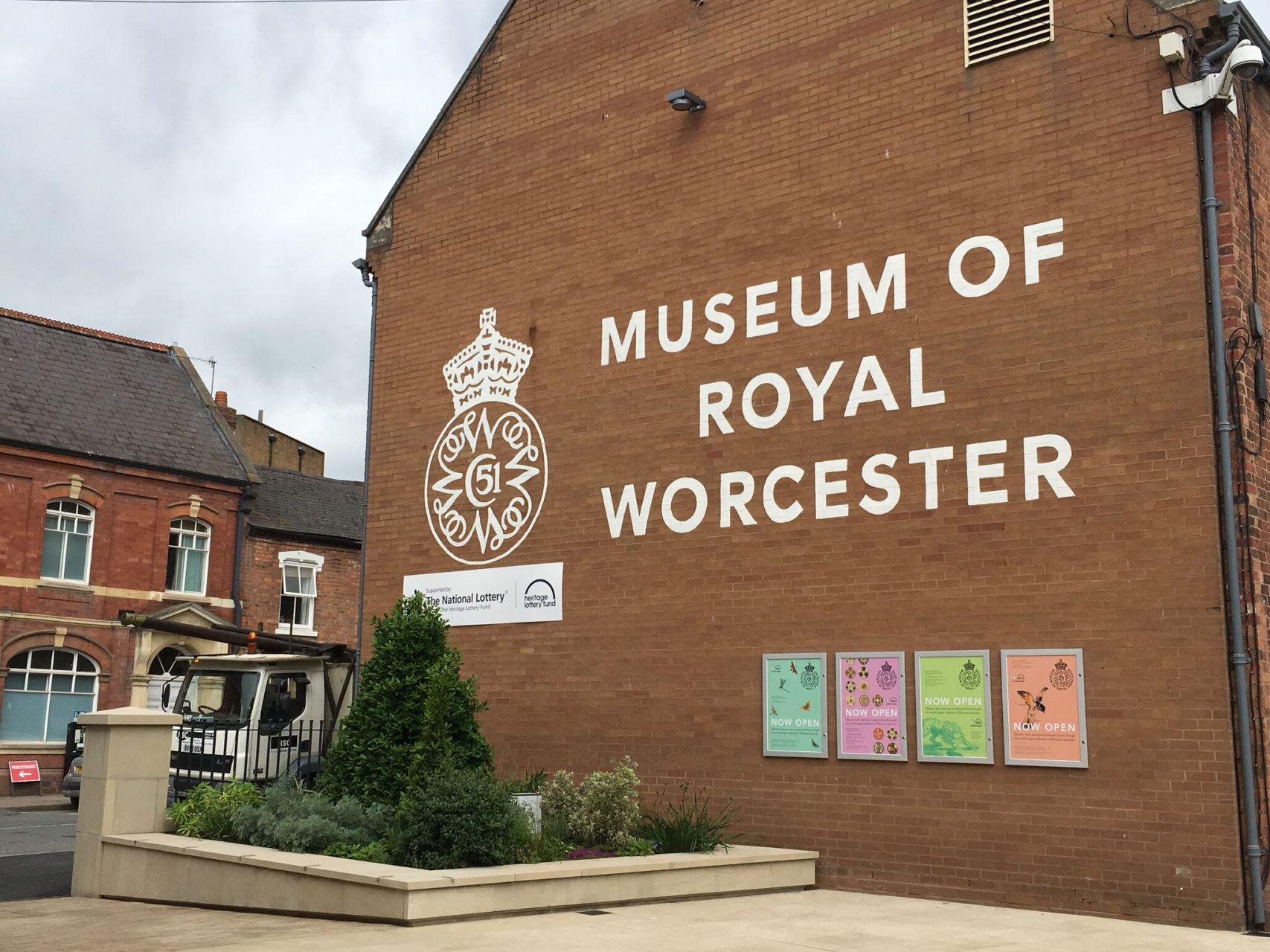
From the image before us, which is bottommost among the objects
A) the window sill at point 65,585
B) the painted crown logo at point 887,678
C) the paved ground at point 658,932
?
the paved ground at point 658,932

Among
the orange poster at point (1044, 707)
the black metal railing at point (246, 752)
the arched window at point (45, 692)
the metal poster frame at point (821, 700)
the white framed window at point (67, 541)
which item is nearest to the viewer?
the orange poster at point (1044, 707)

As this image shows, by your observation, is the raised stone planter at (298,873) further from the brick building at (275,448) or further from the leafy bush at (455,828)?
the brick building at (275,448)

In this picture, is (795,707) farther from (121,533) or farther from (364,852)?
(121,533)

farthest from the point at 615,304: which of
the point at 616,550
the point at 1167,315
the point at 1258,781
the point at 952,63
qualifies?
the point at 1258,781

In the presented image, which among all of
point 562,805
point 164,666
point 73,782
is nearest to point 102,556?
point 164,666

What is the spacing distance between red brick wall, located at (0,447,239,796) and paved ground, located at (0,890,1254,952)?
682 inches

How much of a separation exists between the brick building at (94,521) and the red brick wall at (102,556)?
25 mm

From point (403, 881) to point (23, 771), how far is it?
20.4 m

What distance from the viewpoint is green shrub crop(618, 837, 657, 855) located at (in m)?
11.6

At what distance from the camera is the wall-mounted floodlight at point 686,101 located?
48.5ft

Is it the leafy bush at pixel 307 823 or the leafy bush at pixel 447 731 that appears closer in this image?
the leafy bush at pixel 307 823

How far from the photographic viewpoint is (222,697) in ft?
56.1

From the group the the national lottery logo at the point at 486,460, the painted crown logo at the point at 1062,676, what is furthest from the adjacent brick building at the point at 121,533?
the painted crown logo at the point at 1062,676

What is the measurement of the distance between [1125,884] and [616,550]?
21.5ft
